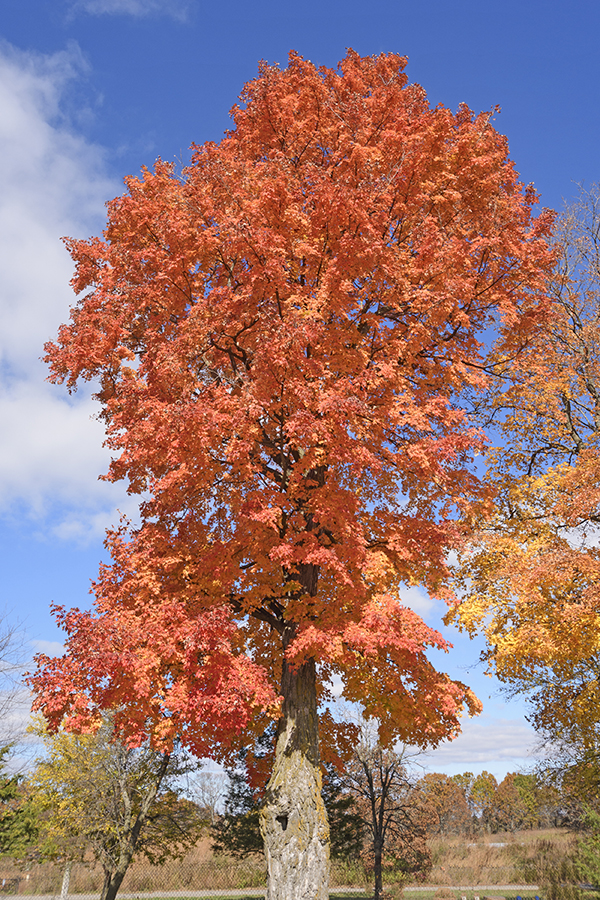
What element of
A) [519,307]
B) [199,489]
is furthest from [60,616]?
[519,307]

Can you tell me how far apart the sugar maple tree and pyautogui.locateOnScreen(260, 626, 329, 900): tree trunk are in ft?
0.10

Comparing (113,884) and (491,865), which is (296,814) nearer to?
(113,884)

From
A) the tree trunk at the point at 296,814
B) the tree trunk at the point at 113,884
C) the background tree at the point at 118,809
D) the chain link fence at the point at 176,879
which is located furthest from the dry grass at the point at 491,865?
the tree trunk at the point at 296,814

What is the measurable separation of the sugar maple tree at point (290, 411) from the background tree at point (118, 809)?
497 centimetres

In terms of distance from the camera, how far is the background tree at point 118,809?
42.2ft

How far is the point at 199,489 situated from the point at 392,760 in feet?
43.3

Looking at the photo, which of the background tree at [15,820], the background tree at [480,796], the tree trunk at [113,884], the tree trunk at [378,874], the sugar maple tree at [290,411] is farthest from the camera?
the background tree at [480,796]

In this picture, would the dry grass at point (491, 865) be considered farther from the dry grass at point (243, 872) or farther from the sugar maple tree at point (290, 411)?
the sugar maple tree at point (290, 411)

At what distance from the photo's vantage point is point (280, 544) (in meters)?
8.42

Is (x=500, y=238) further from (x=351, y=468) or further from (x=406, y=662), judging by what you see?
(x=406, y=662)

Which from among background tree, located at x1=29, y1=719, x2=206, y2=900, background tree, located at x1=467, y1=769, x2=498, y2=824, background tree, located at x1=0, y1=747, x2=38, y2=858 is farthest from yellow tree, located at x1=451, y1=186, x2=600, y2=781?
background tree, located at x1=467, y1=769, x2=498, y2=824

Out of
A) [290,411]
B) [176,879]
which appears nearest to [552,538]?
[290,411]

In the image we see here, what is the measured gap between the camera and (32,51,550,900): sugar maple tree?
7805 mm

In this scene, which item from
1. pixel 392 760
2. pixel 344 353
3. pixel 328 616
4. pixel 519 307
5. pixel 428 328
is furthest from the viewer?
pixel 392 760
